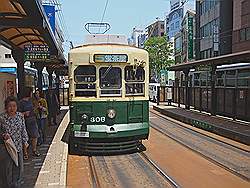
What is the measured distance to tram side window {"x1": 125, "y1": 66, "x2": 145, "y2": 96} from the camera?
12.2m

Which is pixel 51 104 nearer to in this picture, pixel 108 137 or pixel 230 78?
pixel 108 137

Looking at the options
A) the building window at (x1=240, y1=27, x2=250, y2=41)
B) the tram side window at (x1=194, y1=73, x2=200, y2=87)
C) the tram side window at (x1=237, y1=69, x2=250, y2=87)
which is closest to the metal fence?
the tram side window at (x1=237, y1=69, x2=250, y2=87)

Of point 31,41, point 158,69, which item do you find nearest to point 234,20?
point 158,69

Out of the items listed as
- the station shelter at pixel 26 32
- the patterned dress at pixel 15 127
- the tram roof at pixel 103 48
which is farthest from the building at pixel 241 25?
the patterned dress at pixel 15 127

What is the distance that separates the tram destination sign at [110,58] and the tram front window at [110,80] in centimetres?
21

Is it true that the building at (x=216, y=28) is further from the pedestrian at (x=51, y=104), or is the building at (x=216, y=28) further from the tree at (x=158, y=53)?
the pedestrian at (x=51, y=104)

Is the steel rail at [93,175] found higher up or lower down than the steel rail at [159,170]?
lower down

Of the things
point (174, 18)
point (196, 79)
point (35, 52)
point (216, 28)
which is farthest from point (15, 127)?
point (174, 18)

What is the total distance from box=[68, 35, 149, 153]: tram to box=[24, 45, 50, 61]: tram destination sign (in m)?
4.15

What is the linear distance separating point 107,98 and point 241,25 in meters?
32.0

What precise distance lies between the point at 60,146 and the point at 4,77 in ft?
11.0

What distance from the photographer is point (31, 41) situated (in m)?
14.8

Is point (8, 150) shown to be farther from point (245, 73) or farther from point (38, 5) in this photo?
point (245, 73)

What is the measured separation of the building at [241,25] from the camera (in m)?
39.4
